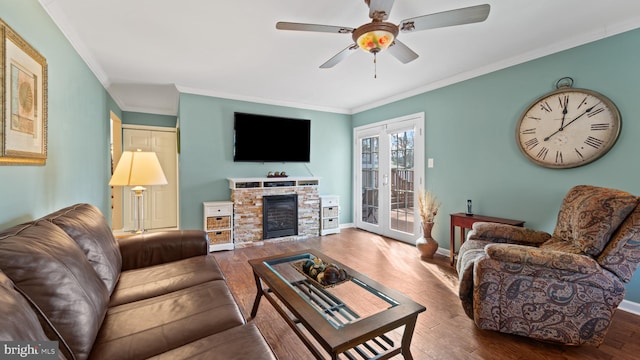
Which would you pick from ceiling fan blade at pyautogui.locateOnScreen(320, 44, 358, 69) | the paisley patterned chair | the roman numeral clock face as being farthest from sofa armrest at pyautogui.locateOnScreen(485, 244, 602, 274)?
ceiling fan blade at pyautogui.locateOnScreen(320, 44, 358, 69)

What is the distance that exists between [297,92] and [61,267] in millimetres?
3617

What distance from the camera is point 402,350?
1.41 meters

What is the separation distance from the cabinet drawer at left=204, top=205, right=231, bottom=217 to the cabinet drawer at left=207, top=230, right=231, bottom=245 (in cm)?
26

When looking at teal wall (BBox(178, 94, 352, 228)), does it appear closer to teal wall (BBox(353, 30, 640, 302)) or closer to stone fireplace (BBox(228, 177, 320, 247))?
stone fireplace (BBox(228, 177, 320, 247))

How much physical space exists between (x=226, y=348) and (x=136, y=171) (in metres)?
1.99

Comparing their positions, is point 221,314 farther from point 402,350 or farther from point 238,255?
point 238,255

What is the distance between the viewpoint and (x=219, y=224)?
12.8ft

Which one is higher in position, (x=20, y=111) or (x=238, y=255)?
(x=20, y=111)

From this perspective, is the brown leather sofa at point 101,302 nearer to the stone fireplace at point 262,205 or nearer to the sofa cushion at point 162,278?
the sofa cushion at point 162,278

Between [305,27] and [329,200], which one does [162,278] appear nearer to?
[305,27]

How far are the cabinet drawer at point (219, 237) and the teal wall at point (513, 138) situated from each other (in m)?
3.05

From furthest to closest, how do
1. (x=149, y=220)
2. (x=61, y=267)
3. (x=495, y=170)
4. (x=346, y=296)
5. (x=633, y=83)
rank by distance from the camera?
(x=149, y=220), (x=495, y=170), (x=346, y=296), (x=633, y=83), (x=61, y=267)

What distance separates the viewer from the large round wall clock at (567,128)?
2338 millimetres

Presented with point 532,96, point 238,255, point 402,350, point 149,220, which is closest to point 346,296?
point 402,350
